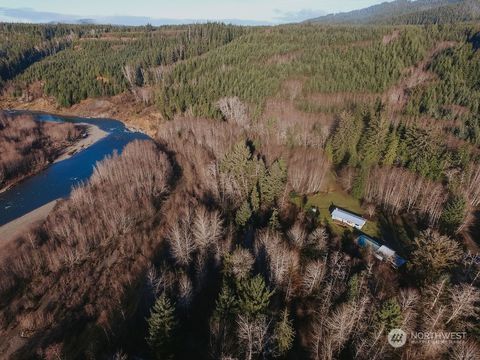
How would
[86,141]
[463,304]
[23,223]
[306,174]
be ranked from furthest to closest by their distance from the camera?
[86,141] < [306,174] < [23,223] < [463,304]

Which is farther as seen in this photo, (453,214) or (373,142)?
(373,142)

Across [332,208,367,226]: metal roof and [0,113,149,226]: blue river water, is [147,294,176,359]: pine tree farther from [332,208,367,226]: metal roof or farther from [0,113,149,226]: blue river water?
[0,113,149,226]: blue river water

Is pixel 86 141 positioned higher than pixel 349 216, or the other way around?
pixel 349 216

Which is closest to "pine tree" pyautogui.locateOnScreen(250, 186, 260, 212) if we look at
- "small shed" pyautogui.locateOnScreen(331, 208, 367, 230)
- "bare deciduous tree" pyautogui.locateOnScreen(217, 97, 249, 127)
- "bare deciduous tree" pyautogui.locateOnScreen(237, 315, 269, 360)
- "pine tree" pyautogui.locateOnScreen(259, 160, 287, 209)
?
"pine tree" pyautogui.locateOnScreen(259, 160, 287, 209)

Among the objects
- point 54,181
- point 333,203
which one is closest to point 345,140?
point 333,203

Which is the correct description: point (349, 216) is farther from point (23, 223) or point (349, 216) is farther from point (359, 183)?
point (23, 223)

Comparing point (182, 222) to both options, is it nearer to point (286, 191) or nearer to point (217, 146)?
point (286, 191)

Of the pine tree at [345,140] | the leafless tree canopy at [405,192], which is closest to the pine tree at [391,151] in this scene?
the leafless tree canopy at [405,192]
